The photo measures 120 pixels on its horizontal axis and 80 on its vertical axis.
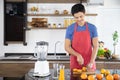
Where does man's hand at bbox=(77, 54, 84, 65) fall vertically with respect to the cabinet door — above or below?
below

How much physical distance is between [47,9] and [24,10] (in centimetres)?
50

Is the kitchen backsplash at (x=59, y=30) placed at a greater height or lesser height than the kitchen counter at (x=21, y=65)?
greater

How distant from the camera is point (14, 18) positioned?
501 centimetres

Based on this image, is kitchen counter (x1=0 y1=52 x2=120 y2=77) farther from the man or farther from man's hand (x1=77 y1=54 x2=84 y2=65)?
man's hand (x1=77 y1=54 x2=84 y2=65)

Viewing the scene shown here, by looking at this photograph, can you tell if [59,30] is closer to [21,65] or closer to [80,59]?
[21,65]

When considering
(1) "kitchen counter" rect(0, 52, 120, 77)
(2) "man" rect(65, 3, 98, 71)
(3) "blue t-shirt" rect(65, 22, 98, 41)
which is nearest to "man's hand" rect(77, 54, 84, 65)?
(2) "man" rect(65, 3, 98, 71)

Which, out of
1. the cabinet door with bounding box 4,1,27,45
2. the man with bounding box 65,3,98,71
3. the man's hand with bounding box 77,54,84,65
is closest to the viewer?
the man's hand with bounding box 77,54,84,65

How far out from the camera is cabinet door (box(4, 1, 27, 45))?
197 inches

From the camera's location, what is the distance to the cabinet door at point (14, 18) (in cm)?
500

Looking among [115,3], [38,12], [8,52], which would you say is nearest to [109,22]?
[115,3]

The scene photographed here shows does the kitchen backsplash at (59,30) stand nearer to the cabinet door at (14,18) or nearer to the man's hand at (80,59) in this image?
the cabinet door at (14,18)

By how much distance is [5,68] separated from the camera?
431 centimetres

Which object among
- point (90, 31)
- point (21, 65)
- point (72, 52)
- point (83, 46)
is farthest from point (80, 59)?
point (21, 65)

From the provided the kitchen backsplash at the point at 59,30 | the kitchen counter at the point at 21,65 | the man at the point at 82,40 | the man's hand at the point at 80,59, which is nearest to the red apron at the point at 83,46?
the man at the point at 82,40
